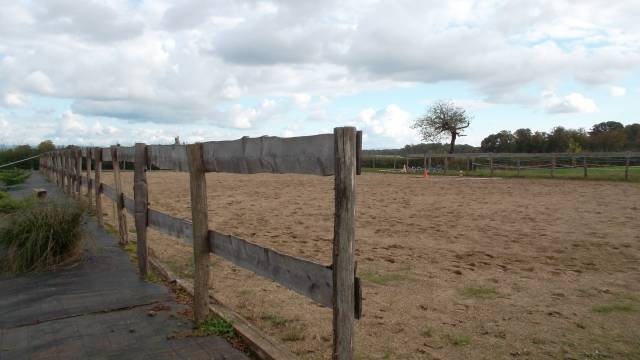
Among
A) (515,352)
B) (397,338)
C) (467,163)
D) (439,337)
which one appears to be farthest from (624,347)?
(467,163)

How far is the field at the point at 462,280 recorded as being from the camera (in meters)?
4.01

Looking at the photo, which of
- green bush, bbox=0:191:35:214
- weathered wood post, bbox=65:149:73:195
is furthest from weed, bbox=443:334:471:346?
weathered wood post, bbox=65:149:73:195

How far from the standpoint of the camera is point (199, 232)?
418 centimetres

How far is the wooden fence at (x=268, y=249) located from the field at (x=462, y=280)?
2.45 ft

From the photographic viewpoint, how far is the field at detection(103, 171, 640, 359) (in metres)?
4.01

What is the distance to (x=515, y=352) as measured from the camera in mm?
3799

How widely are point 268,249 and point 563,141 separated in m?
53.8

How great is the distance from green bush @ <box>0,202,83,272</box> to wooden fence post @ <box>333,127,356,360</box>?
422 centimetres

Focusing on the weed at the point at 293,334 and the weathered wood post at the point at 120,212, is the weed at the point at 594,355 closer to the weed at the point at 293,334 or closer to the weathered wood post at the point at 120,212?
the weed at the point at 293,334

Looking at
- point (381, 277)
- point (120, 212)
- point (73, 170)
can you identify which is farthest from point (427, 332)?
point (73, 170)

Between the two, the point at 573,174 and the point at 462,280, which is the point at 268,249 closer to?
the point at 462,280

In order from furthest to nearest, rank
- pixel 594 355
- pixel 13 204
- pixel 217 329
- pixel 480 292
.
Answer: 1. pixel 13 204
2. pixel 480 292
3. pixel 217 329
4. pixel 594 355

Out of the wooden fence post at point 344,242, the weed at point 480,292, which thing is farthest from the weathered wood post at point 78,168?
the wooden fence post at point 344,242

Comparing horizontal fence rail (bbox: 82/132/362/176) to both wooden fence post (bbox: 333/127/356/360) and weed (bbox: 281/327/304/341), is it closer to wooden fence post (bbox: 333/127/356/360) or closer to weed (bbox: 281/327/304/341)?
wooden fence post (bbox: 333/127/356/360)
